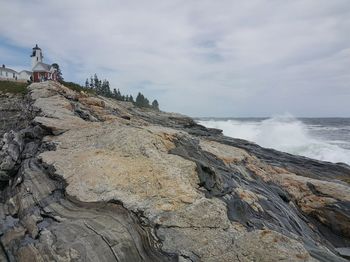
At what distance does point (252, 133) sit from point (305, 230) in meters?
63.5

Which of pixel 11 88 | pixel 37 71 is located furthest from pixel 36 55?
pixel 11 88

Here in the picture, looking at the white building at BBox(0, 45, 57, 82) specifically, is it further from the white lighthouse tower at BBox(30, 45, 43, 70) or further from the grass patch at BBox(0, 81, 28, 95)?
the grass patch at BBox(0, 81, 28, 95)

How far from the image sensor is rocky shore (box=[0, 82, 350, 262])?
7766 millimetres

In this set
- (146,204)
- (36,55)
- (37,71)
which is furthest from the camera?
(36,55)

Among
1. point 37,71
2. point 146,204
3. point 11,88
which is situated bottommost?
point 146,204

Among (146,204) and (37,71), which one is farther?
(37,71)

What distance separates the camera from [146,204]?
895 cm

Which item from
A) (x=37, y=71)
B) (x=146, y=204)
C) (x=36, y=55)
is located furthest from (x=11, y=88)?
(x=146, y=204)

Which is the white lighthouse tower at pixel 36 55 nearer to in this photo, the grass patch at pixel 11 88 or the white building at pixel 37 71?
the white building at pixel 37 71

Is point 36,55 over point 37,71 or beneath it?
over

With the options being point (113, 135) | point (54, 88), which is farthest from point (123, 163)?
point (54, 88)

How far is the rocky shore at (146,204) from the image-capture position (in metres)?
7.77

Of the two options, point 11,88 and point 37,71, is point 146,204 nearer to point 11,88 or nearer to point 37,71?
point 11,88

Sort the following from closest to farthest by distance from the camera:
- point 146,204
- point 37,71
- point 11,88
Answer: point 146,204 < point 11,88 < point 37,71
